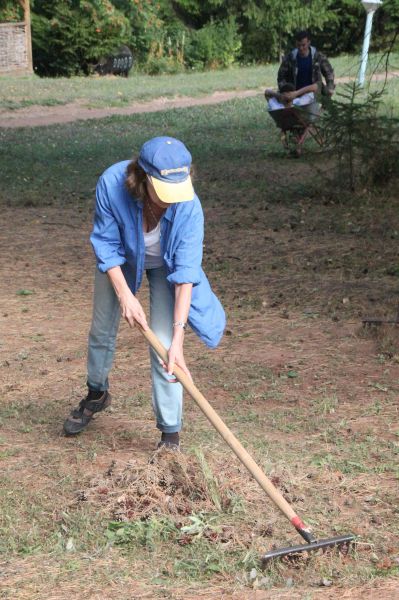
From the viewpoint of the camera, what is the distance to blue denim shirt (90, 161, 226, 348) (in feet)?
13.8

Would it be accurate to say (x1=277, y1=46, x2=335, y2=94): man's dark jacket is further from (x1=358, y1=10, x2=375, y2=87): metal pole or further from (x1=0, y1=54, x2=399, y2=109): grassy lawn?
(x1=0, y1=54, x2=399, y2=109): grassy lawn

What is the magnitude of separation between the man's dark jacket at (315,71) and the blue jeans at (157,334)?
9284 mm

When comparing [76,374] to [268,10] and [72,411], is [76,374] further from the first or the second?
[268,10]

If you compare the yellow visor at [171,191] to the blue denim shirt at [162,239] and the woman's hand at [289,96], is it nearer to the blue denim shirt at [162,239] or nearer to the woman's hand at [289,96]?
the blue denim shirt at [162,239]

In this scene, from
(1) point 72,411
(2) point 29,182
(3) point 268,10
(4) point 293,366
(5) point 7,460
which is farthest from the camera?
(3) point 268,10

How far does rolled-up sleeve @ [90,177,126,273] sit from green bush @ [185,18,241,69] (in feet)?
98.3

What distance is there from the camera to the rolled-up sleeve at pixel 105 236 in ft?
14.1

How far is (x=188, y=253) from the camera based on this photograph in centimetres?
422

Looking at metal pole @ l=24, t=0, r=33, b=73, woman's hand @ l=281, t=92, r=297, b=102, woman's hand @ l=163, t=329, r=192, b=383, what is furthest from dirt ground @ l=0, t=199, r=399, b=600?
metal pole @ l=24, t=0, r=33, b=73

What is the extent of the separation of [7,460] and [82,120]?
13.7m

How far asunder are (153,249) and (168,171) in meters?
0.51

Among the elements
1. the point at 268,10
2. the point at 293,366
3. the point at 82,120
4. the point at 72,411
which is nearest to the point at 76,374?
the point at 72,411

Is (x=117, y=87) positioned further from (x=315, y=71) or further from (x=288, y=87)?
(x=315, y=71)

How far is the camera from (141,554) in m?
3.98
